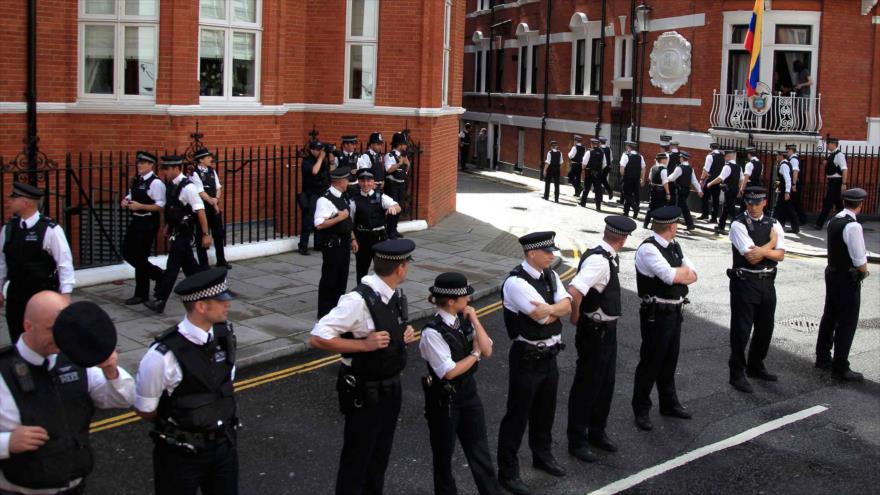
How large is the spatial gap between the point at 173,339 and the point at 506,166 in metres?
33.8

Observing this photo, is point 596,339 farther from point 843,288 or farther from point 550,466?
A: point 843,288

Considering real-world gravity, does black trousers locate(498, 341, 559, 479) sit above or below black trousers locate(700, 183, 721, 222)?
below

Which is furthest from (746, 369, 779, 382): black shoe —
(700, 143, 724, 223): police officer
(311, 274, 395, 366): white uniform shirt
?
(700, 143, 724, 223): police officer

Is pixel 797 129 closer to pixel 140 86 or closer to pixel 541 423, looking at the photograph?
pixel 140 86

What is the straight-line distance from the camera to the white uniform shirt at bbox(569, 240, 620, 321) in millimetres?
7426

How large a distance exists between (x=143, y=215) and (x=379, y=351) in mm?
6288

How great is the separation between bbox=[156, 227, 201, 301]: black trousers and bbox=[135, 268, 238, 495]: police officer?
20.5 ft

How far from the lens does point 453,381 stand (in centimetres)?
623

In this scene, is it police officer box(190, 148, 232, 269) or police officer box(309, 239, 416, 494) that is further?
police officer box(190, 148, 232, 269)

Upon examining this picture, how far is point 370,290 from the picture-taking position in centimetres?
610

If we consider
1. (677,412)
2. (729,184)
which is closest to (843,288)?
(677,412)

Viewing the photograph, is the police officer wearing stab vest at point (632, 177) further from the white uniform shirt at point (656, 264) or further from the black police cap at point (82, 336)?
the black police cap at point (82, 336)

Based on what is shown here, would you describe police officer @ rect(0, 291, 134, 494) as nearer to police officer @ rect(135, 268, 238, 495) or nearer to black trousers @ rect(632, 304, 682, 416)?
police officer @ rect(135, 268, 238, 495)

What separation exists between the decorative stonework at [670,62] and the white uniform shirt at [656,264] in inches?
739
